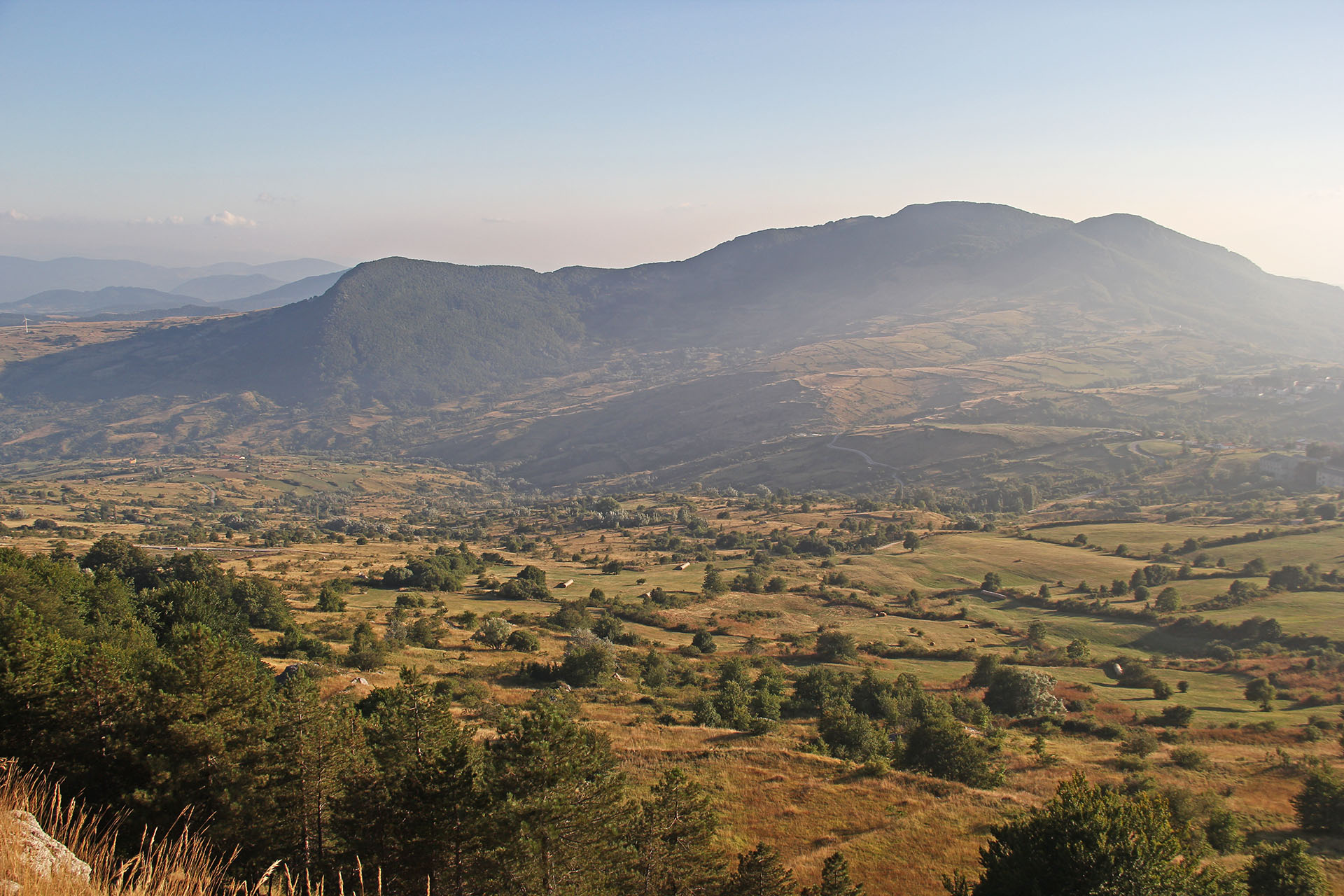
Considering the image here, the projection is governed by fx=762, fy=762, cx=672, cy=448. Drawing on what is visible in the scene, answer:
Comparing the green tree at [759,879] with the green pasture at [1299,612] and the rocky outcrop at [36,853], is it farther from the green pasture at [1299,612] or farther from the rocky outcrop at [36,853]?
the green pasture at [1299,612]

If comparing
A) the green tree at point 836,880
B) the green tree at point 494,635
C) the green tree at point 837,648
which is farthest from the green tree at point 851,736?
the green tree at point 494,635

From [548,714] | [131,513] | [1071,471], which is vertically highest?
[548,714]

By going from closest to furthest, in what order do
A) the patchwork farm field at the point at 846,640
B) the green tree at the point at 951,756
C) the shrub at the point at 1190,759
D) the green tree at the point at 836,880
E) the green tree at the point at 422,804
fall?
the green tree at the point at 422,804 → the green tree at the point at 836,880 → the patchwork farm field at the point at 846,640 → the green tree at the point at 951,756 → the shrub at the point at 1190,759

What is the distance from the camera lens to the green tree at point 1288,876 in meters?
20.9

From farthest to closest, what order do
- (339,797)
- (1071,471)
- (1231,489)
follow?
1. (1071,471)
2. (1231,489)
3. (339,797)

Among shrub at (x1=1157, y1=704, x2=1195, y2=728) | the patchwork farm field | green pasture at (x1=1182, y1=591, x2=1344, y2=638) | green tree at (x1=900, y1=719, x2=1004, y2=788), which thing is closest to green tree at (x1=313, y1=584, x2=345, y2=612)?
the patchwork farm field

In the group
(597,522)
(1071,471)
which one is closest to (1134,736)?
(597,522)

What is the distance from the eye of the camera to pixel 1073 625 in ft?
257

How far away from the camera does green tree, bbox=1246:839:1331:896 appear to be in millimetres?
20859

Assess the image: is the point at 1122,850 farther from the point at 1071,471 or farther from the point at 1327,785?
the point at 1071,471

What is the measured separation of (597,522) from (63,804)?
13679cm

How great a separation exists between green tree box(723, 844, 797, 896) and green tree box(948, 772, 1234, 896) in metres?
4.67

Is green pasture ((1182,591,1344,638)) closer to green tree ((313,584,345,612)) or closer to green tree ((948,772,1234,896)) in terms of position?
green tree ((948,772,1234,896))

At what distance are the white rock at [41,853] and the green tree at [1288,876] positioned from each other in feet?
85.6
